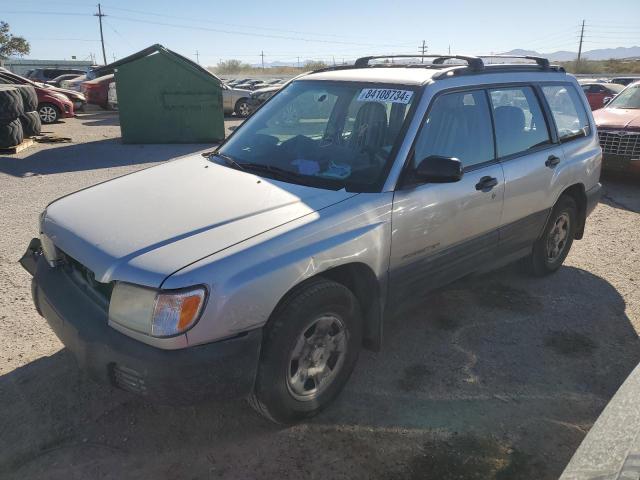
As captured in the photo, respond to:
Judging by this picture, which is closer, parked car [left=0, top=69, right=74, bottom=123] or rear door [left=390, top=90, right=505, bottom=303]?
rear door [left=390, top=90, right=505, bottom=303]

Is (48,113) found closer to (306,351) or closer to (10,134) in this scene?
(10,134)

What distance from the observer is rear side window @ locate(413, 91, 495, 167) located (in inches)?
127

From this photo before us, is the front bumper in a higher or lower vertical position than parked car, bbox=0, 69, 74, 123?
lower

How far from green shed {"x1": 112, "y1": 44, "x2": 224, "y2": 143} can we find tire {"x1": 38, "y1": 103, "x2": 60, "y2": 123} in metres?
4.73

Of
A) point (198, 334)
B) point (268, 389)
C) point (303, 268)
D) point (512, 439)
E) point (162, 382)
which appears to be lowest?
point (512, 439)

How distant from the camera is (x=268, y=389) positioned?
2500mm

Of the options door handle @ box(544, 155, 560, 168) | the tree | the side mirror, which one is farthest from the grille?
the tree

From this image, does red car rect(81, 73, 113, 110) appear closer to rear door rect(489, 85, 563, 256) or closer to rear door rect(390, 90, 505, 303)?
rear door rect(489, 85, 563, 256)

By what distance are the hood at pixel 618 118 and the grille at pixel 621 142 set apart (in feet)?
0.42

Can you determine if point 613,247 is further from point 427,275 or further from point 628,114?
point 628,114

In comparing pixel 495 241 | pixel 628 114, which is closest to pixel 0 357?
pixel 495 241

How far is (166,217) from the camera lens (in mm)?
2686

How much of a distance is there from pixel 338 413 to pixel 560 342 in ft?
6.02

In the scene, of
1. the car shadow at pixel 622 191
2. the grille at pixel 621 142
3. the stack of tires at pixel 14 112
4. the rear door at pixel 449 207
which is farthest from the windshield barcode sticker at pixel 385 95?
the stack of tires at pixel 14 112
